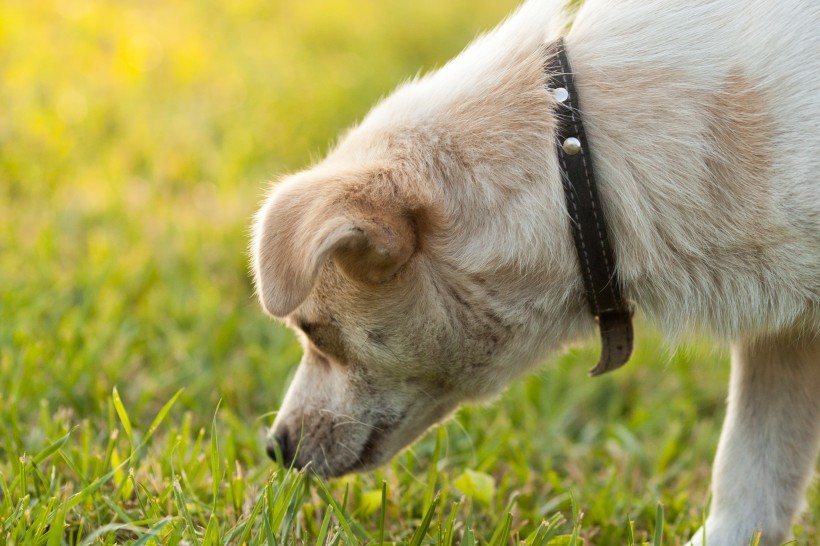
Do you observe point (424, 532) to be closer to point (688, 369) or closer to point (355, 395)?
point (355, 395)

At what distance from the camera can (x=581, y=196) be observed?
2.56m

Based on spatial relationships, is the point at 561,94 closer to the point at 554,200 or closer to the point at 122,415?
the point at 554,200

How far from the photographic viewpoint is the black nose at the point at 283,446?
310 cm

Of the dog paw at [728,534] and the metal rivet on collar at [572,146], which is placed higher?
the metal rivet on collar at [572,146]

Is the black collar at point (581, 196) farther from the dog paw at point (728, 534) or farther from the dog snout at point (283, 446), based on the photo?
the dog snout at point (283, 446)

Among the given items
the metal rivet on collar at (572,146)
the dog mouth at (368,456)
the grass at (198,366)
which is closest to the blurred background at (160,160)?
the grass at (198,366)

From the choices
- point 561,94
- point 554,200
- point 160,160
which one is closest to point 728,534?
point 554,200

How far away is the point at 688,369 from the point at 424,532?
7.87ft

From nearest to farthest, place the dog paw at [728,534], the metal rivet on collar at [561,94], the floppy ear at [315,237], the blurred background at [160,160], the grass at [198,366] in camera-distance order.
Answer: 1. the floppy ear at [315,237]
2. the metal rivet on collar at [561,94]
3. the grass at [198,366]
4. the dog paw at [728,534]
5. the blurred background at [160,160]

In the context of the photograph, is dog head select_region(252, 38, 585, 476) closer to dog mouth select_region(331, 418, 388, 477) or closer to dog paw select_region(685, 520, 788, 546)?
dog mouth select_region(331, 418, 388, 477)

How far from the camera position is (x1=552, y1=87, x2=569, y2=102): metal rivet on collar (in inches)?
102

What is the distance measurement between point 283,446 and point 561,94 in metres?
1.40

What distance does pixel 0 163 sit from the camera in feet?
18.0

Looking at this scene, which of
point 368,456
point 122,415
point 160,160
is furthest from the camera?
point 160,160
